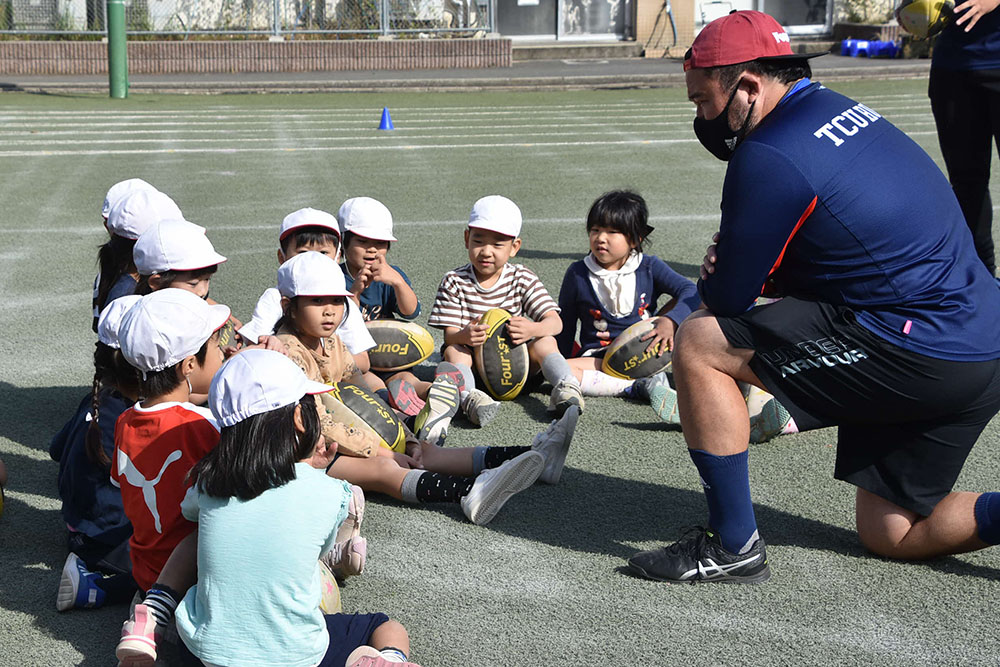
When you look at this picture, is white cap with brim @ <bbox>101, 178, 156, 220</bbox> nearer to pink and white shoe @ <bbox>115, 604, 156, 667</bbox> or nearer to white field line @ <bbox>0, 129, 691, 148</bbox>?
pink and white shoe @ <bbox>115, 604, 156, 667</bbox>

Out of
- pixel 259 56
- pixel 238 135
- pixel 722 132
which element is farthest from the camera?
pixel 259 56

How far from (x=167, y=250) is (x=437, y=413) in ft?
4.63

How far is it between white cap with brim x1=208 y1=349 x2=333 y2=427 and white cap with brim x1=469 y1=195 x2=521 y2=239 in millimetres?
2644

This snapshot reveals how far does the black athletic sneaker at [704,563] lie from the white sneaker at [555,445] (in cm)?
79

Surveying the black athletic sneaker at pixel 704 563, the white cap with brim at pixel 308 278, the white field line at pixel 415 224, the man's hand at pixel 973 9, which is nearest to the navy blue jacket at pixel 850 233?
the black athletic sneaker at pixel 704 563

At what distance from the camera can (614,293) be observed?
19.6 feet

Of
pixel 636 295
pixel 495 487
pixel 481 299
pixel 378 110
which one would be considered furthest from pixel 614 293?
pixel 378 110

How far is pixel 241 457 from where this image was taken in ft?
10.1

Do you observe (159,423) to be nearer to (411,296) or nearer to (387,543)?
(387,543)

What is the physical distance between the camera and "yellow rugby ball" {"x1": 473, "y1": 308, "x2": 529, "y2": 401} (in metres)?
5.67

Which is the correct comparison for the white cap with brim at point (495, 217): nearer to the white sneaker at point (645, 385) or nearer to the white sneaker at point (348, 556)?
the white sneaker at point (645, 385)

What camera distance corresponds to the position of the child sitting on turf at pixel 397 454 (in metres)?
4.32

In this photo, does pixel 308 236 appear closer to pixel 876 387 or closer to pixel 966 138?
pixel 876 387

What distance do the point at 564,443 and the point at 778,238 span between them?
142 centimetres
